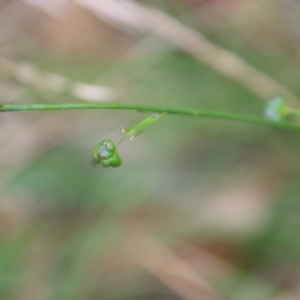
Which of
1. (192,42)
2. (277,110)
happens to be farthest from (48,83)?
(277,110)

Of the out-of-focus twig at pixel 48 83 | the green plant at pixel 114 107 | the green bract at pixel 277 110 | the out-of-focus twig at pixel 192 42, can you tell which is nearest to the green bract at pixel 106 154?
the green plant at pixel 114 107

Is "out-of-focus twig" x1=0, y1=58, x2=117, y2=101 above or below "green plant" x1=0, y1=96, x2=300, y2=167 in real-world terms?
above

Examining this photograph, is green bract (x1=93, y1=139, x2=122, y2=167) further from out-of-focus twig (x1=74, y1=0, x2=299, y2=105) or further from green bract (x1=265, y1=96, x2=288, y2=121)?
out-of-focus twig (x1=74, y1=0, x2=299, y2=105)

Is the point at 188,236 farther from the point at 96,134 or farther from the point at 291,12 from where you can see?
the point at 291,12

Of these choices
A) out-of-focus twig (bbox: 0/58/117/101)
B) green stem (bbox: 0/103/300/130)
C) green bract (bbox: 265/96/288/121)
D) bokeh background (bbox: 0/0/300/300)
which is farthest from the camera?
bokeh background (bbox: 0/0/300/300)

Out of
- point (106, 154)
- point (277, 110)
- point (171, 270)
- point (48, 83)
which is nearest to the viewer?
point (106, 154)

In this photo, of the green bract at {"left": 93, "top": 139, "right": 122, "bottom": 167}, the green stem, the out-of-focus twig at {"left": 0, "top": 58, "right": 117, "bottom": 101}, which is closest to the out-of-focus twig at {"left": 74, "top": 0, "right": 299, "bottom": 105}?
the out-of-focus twig at {"left": 0, "top": 58, "right": 117, "bottom": 101}

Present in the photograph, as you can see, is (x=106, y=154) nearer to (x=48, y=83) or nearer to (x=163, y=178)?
(x=48, y=83)
